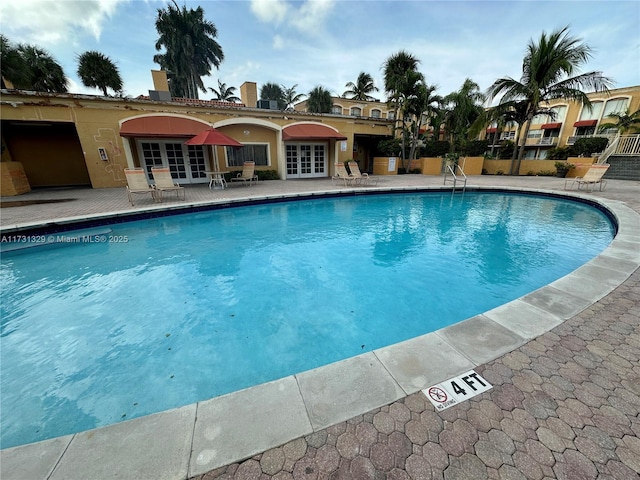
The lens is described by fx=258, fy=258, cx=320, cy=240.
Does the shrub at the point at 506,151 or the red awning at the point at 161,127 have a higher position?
the red awning at the point at 161,127

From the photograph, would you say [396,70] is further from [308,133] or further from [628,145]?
[628,145]

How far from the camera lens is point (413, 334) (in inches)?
131

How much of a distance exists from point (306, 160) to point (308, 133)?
1874mm

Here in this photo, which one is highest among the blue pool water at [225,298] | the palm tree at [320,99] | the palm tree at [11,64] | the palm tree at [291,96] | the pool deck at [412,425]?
the palm tree at [291,96]

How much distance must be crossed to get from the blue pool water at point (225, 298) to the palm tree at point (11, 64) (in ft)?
41.7

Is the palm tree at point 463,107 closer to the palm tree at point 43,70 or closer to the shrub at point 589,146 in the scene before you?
the shrub at point 589,146

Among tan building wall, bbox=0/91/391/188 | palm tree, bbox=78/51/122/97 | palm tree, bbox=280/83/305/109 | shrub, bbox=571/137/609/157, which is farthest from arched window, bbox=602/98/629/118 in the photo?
palm tree, bbox=78/51/122/97

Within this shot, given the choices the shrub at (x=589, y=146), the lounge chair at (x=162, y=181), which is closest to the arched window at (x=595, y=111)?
the shrub at (x=589, y=146)

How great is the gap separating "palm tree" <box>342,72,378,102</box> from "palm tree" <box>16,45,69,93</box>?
2581 cm

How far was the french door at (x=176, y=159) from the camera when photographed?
40.3 ft

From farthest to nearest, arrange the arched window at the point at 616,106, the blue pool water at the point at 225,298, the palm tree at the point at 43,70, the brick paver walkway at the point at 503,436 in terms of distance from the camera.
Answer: the arched window at the point at 616,106
the palm tree at the point at 43,70
the blue pool water at the point at 225,298
the brick paver walkway at the point at 503,436

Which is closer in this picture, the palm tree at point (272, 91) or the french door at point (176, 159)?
the french door at point (176, 159)

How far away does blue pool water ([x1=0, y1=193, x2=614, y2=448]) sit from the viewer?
2.60 m

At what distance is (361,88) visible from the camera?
30.1m
